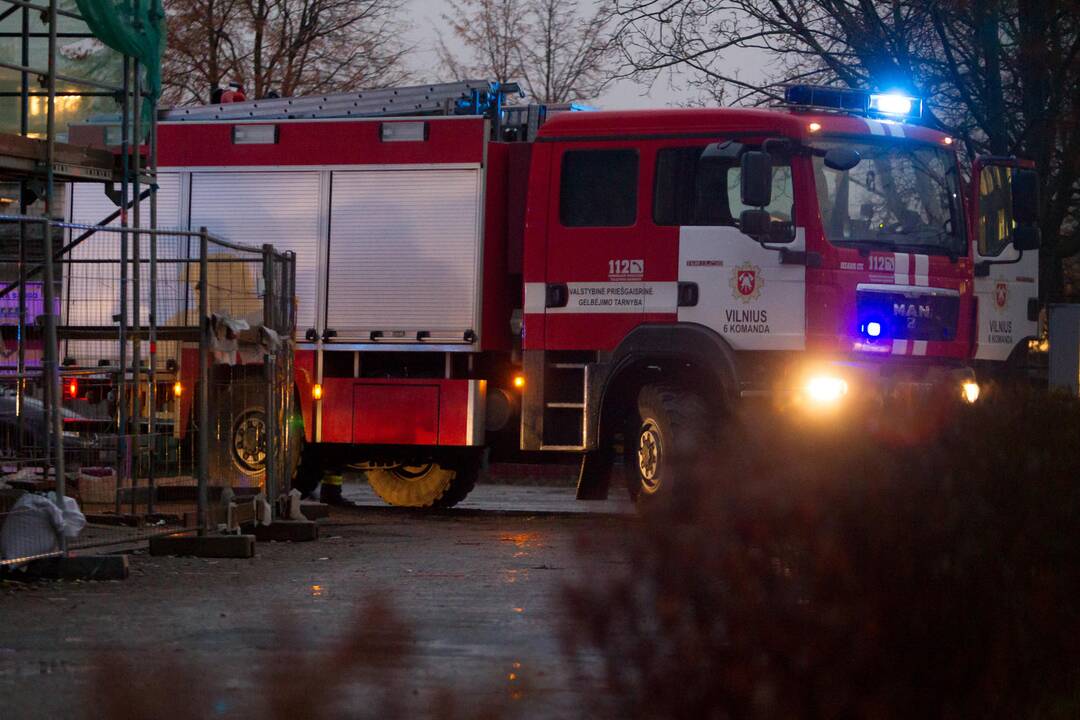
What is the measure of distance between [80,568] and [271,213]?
260 inches

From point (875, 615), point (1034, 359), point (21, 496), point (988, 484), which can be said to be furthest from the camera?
point (1034, 359)

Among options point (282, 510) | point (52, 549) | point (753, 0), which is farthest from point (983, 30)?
point (52, 549)

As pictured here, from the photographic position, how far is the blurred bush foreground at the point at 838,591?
354cm

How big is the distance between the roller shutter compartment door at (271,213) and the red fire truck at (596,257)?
0.02m

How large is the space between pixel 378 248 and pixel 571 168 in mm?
2297

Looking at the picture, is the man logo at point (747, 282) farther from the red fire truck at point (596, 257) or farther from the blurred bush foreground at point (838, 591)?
the blurred bush foreground at point (838, 591)

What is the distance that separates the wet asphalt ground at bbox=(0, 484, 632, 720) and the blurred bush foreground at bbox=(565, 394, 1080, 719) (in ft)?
0.51

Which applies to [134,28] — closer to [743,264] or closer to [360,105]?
[360,105]

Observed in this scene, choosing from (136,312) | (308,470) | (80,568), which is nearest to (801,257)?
(136,312)

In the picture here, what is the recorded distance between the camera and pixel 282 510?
13594 millimetres

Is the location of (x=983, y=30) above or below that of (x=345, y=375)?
above

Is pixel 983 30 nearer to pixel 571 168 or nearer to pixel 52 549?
pixel 571 168

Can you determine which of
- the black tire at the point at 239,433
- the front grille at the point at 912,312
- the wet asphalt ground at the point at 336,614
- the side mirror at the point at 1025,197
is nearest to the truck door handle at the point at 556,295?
the wet asphalt ground at the point at 336,614

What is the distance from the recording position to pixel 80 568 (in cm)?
1040
